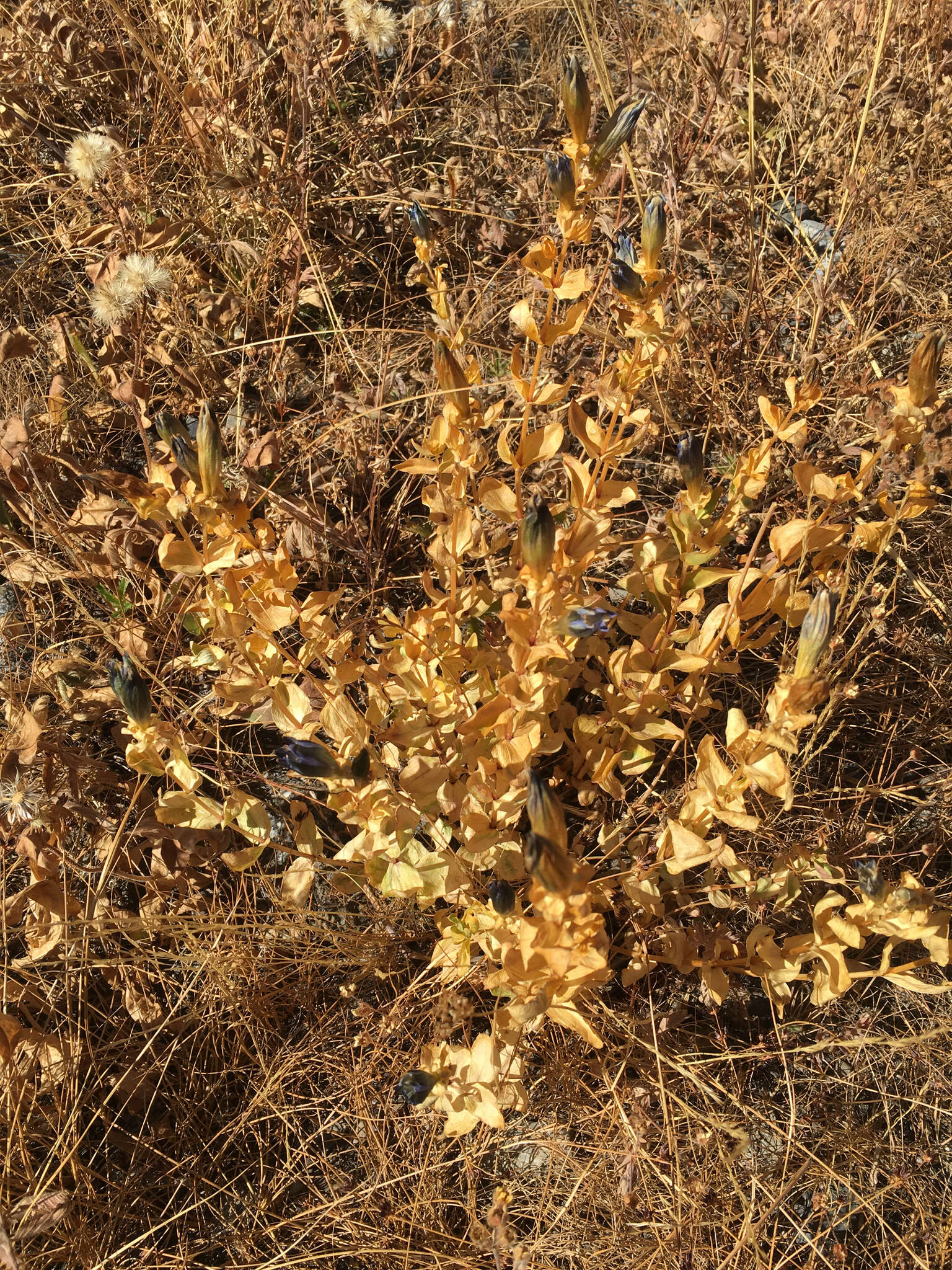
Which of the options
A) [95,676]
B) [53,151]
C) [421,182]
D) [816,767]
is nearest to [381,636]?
[95,676]

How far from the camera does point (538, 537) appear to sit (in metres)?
1.04

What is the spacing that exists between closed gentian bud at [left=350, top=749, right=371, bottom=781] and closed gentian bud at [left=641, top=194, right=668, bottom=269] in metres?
0.79

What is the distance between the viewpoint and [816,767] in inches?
69.5

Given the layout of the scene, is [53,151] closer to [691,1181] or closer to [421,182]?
[421,182]

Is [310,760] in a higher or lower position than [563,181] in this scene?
lower

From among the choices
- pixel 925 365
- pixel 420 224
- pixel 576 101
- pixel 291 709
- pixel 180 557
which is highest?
pixel 576 101

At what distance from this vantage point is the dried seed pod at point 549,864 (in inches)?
33.9

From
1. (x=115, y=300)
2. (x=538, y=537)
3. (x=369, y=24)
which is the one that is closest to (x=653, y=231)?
(x=538, y=537)

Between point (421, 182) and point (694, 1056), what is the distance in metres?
2.22

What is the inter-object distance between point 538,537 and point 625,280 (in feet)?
1.29

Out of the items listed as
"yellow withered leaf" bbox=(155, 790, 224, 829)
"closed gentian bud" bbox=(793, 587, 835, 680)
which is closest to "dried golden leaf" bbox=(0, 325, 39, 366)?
"yellow withered leaf" bbox=(155, 790, 224, 829)

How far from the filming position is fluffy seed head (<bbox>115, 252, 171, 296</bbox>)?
1810 millimetres

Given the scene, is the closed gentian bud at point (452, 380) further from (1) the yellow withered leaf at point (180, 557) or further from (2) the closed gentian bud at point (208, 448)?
(1) the yellow withered leaf at point (180, 557)

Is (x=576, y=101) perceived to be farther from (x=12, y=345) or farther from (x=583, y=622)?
(x=12, y=345)
